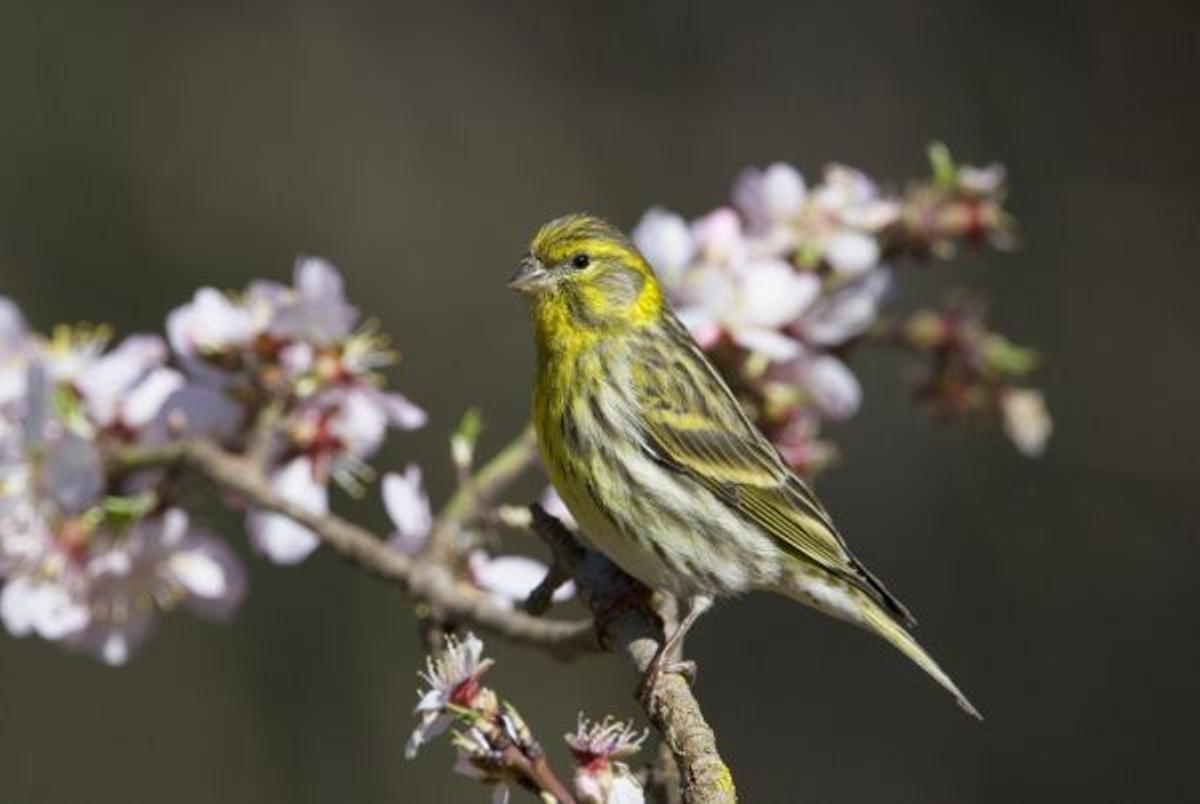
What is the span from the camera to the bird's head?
247 cm

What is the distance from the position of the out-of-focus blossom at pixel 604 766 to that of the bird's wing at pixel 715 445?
798mm

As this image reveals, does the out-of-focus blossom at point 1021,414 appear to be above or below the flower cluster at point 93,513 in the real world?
above

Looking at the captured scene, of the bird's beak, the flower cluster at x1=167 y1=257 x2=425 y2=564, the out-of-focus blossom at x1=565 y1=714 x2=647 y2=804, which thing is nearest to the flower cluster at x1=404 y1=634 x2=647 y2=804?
the out-of-focus blossom at x1=565 y1=714 x2=647 y2=804

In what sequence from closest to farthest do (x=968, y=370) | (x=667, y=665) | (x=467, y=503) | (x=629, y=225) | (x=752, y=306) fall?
(x=667, y=665) < (x=467, y=503) < (x=752, y=306) < (x=968, y=370) < (x=629, y=225)

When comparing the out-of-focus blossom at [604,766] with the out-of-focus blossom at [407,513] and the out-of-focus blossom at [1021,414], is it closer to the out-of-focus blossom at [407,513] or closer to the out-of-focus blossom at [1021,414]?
the out-of-focus blossom at [407,513]

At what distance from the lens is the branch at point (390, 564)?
2.18 meters

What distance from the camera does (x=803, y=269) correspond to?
2.59 m

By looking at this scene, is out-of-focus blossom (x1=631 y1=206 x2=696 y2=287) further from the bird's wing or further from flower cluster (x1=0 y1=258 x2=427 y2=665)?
flower cluster (x1=0 y1=258 x2=427 y2=665)

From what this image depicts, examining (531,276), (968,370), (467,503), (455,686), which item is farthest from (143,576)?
(968,370)

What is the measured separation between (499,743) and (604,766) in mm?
86

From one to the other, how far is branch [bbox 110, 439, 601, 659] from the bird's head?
1.24ft

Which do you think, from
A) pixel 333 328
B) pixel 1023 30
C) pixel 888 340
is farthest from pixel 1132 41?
pixel 333 328

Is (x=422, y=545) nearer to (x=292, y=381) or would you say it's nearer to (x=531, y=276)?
(x=292, y=381)

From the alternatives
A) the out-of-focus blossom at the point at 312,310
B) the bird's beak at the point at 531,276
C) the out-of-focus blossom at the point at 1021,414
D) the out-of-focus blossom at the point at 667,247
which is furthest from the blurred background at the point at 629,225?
the out-of-focus blossom at the point at 312,310
